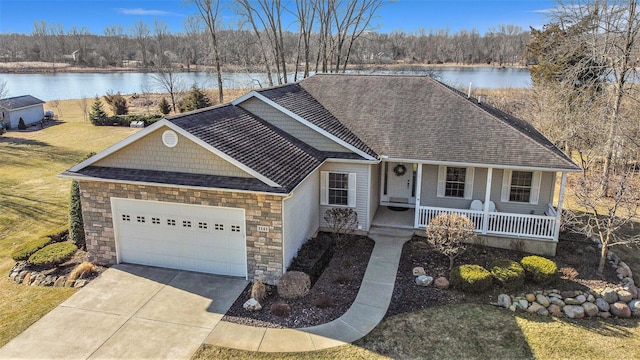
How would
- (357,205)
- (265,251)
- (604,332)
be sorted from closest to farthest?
(604,332)
(265,251)
(357,205)

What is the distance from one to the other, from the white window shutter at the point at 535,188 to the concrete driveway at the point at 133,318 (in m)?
9.65

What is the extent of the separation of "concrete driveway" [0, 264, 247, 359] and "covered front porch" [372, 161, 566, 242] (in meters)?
6.68

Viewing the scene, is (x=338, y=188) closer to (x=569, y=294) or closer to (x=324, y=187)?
(x=324, y=187)

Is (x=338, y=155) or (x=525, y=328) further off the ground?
(x=338, y=155)

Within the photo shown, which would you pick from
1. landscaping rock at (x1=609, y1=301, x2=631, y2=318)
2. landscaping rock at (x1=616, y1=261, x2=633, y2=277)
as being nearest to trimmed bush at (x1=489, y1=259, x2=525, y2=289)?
landscaping rock at (x1=609, y1=301, x2=631, y2=318)

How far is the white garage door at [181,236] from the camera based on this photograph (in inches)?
461

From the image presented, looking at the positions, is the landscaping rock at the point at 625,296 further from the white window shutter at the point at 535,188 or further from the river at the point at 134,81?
the river at the point at 134,81

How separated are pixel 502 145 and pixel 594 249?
4.43 meters

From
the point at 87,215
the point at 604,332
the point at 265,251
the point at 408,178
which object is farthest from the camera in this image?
the point at 408,178

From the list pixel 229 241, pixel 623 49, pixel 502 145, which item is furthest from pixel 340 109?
pixel 623 49

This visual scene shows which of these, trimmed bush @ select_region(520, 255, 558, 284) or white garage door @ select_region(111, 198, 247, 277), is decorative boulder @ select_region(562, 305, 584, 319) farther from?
white garage door @ select_region(111, 198, 247, 277)

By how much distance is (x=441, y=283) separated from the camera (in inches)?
451

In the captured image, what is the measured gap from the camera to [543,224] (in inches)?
539

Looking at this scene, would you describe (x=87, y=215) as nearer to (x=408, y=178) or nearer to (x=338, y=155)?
(x=338, y=155)
